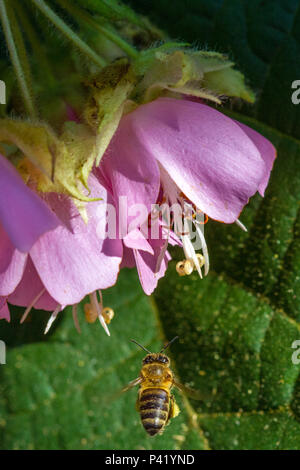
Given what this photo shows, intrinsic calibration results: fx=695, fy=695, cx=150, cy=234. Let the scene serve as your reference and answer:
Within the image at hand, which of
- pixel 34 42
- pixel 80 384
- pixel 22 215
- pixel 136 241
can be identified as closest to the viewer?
pixel 22 215

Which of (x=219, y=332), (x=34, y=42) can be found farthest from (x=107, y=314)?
(x=34, y=42)

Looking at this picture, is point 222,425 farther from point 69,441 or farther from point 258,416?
point 69,441

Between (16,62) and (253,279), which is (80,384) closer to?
(253,279)

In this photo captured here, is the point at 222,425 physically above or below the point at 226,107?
below

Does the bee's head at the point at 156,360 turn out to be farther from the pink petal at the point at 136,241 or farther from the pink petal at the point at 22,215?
the pink petal at the point at 22,215

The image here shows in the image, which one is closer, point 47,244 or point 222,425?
point 47,244

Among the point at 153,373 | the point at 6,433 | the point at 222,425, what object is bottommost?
the point at 6,433

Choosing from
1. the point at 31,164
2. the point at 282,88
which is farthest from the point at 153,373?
the point at 282,88
